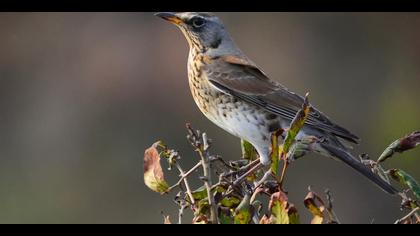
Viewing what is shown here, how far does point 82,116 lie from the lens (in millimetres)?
10383

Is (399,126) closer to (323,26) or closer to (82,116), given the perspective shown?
(323,26)

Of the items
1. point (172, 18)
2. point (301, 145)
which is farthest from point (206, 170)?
point (172, 18)

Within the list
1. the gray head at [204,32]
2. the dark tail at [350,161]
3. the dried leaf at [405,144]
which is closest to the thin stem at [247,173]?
the dried leaf at [405,144]

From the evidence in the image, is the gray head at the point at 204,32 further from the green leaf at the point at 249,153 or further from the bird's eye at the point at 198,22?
the green leaf at the point at 249,153

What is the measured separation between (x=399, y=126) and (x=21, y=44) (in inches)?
166

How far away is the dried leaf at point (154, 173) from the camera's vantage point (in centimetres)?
304

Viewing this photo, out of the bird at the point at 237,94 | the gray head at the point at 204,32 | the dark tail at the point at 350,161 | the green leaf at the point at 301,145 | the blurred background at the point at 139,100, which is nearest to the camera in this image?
the green leaf at the point at 301,145

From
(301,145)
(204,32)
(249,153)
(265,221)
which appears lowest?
(265,221)

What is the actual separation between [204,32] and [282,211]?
2.69 m

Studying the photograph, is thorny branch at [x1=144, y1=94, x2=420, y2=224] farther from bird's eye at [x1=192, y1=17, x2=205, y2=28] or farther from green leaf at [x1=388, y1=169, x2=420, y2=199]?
bird's eye at [x1=192, y1=17, x2=205, y2=28]

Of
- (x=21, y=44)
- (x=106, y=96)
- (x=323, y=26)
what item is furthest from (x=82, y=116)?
(x=323, y=26)

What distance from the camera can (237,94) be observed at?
16.5ft

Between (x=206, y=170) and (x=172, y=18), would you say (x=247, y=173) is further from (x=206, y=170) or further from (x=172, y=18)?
(x=172, y=18)
